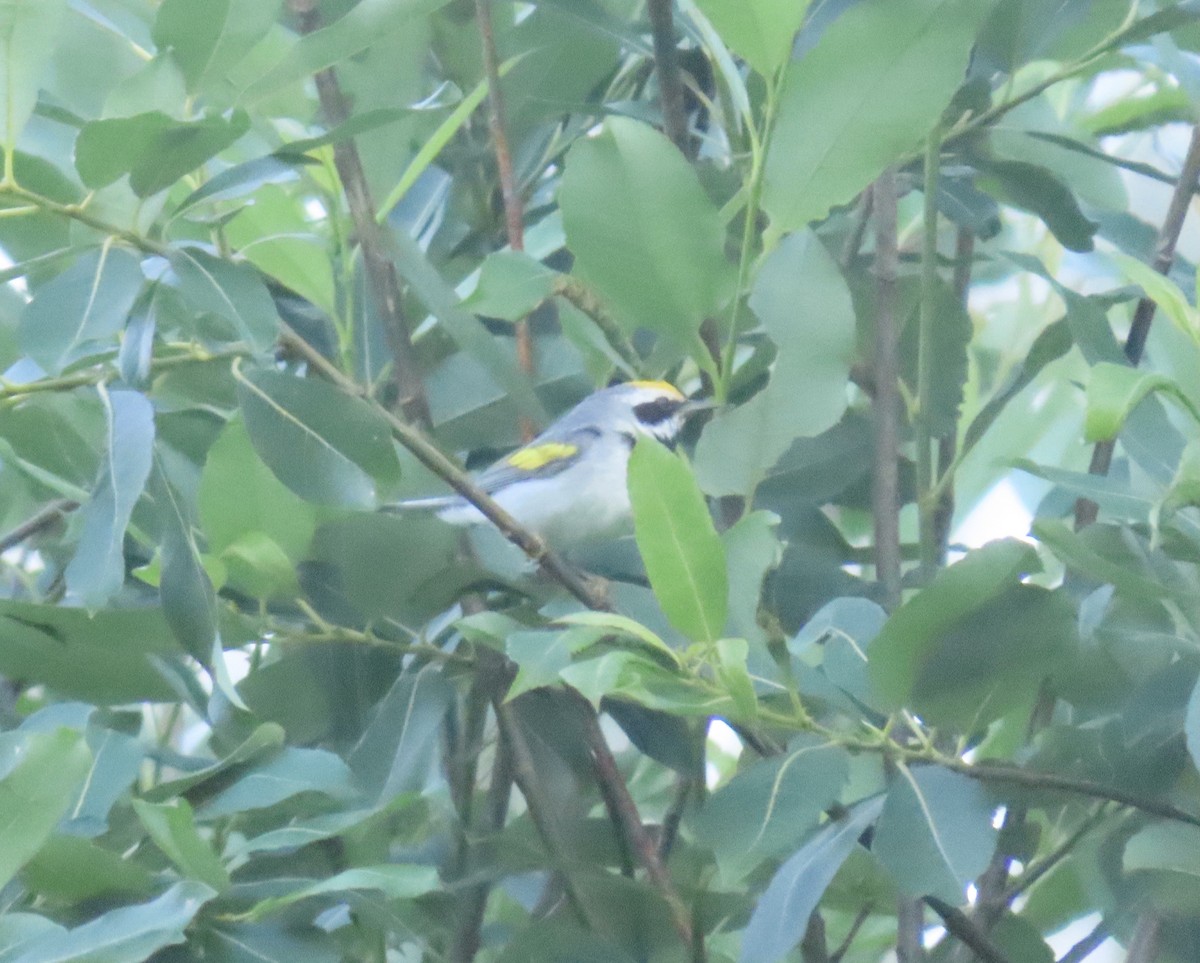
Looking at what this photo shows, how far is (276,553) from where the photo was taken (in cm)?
153

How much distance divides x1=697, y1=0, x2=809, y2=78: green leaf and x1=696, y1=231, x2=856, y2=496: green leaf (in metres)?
0.20

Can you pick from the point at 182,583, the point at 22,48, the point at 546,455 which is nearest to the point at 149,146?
the point at 22,48

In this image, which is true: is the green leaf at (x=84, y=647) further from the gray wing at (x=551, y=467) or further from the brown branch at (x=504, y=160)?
the gray wing at (x=551, y=467)

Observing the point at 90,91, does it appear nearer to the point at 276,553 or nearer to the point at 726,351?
the point at 276,553

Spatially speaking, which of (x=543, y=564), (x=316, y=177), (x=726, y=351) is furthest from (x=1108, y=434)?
(x=316, y=177)

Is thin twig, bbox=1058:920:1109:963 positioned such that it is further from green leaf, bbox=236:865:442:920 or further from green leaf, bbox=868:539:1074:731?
green leaf, bbox=236:865:442:920

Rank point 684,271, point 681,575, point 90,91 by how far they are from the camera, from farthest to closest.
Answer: point 90,91 → point 684,271 → point 681,575

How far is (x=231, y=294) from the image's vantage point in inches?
51.8

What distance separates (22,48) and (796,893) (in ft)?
3.13

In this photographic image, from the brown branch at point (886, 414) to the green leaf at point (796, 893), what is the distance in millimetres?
295

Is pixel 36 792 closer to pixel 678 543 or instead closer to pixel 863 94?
pixel 678 543

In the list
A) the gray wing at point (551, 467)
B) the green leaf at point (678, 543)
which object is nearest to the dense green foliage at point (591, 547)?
the green leaf at point (678, 543)

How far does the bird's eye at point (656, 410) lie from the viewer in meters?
2.99

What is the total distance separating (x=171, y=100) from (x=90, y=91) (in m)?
0.47
